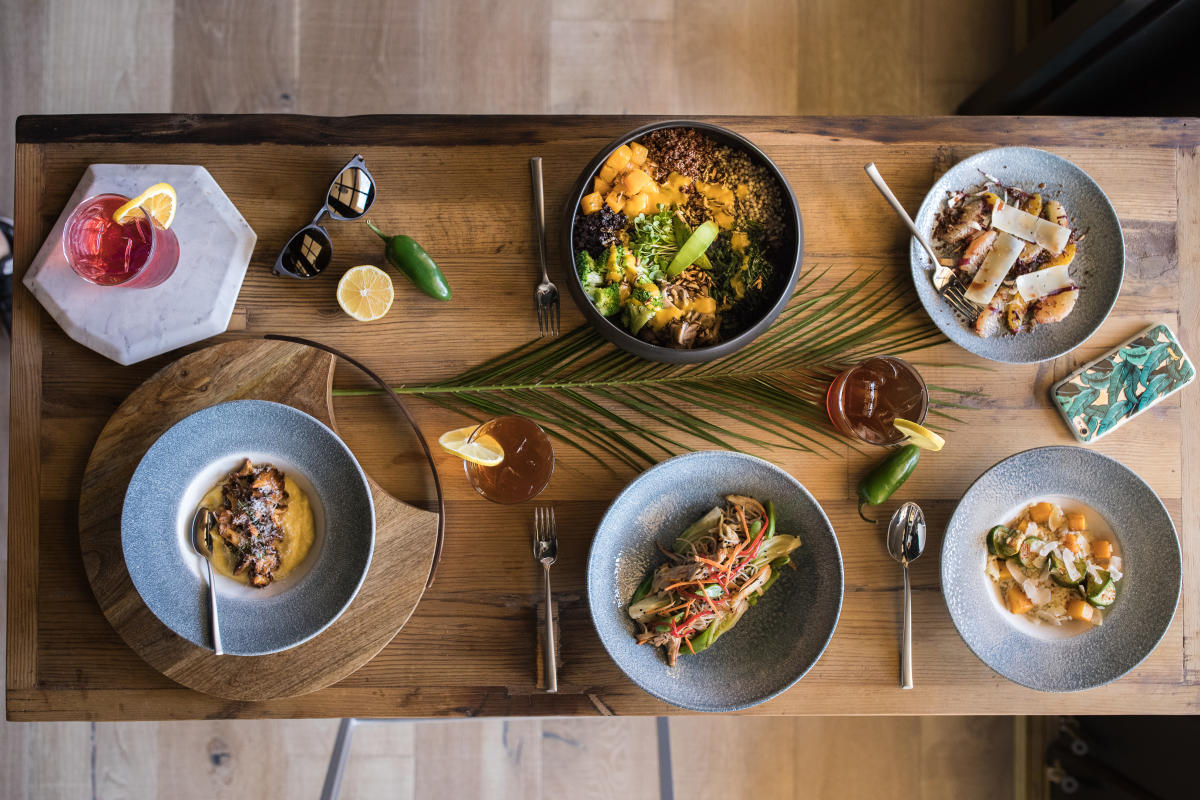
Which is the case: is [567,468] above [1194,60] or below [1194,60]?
below

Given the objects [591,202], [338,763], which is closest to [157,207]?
[591,202]

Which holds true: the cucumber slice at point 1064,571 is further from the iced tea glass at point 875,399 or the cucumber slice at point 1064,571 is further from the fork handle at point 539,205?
the fork handle at point 539,205

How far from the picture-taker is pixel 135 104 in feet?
8.38

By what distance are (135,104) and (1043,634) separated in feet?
9.56

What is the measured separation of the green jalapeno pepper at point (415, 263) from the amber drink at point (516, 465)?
11.1 inches

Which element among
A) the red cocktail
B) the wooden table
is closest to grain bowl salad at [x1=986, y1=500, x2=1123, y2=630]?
the wooden table

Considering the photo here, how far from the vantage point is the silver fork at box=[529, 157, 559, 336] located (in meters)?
1.56

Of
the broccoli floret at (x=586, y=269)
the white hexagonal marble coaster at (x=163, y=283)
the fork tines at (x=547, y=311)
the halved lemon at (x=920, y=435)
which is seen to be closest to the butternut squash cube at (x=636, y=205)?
the broccoli floret at (x=586, y=269)

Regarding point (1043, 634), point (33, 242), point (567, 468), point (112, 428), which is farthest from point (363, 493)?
point (1043, 634)

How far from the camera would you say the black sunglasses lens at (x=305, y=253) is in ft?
5.03

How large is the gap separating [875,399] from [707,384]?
0.33 meters

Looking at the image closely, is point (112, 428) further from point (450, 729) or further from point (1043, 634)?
point (1043, 634)

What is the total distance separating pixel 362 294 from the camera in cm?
153

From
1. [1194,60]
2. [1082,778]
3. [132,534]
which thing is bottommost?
[1082,778]
